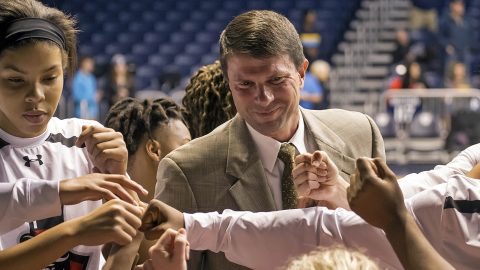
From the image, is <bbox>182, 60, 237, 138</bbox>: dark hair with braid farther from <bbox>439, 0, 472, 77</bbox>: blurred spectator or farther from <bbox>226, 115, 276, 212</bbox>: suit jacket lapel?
<bbox>439, 0, 472, 77</bbox>: blurred spectator

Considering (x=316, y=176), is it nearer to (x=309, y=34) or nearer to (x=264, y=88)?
(x=264, y=88)

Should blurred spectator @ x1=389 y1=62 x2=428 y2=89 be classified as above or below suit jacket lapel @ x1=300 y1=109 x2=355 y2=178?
below

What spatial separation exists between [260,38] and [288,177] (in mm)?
402

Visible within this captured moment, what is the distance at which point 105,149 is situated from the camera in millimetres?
2260

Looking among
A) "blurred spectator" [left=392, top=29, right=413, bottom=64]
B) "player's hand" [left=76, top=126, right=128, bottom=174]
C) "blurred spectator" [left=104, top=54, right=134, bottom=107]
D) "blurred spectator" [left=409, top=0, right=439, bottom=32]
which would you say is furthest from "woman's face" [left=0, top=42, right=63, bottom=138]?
"blurred spectator" [left=409, top=0, right=439, bottom=32]

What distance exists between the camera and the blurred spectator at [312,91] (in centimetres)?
1272

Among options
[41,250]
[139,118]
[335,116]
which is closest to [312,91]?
[139,118]

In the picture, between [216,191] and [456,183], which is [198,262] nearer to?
[216,191]

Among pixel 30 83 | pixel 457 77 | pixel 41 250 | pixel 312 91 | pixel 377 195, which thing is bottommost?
pixel 457 77

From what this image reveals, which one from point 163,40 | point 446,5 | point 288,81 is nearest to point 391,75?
point 446,5

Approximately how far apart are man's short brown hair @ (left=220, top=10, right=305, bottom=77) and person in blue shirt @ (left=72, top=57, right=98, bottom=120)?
455 inches

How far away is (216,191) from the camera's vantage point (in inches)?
102

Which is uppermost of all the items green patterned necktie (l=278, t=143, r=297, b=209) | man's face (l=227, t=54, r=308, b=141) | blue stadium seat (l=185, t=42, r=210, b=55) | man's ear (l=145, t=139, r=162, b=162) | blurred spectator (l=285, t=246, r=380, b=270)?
man's face (l=227, t=54, r=308, b=141)

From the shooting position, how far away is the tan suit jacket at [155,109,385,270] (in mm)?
2551
